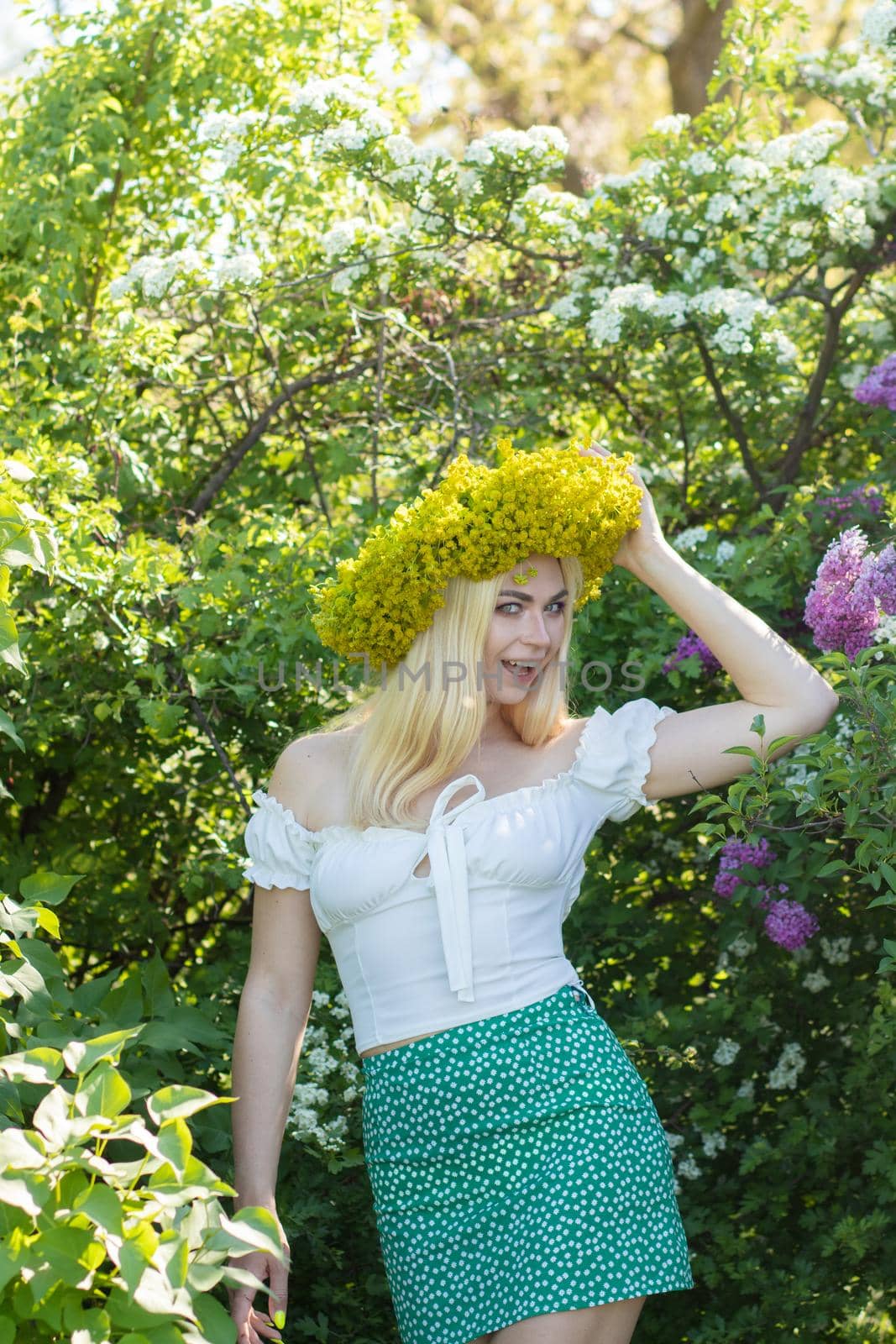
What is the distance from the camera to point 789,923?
2.86m

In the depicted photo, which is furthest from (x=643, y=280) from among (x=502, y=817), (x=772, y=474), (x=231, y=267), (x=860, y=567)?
(x=502, y=817)

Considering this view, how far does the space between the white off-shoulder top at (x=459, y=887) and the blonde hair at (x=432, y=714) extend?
5 centimetres

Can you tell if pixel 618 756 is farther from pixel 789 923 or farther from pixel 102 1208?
pixel 102 1208

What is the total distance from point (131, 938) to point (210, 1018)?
34.3 inches

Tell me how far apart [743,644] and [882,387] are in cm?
132

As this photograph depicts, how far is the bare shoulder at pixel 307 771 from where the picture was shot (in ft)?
7.77

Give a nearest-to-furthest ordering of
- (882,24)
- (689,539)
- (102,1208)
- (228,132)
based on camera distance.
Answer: (102,1208) < (689,539) < (882,24) < (228,132)

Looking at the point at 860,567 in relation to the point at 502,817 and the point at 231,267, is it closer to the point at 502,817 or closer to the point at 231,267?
the point at 502,817

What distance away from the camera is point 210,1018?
9.49ft

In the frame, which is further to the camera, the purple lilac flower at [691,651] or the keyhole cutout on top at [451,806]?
the purple lilac flower at [691,651]

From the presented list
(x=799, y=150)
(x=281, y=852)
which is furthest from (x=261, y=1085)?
(x=799, y=150)

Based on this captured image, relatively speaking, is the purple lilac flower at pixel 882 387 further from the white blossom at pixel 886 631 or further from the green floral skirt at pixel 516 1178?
the green floral skirt at pixel 516 1178

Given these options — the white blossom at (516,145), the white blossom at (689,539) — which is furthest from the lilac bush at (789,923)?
the white blossom at (516,145)

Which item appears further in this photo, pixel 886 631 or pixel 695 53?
pixel 695 53
